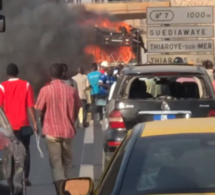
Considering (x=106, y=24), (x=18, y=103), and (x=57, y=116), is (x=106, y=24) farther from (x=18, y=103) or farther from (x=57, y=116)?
(x=57, y=116)

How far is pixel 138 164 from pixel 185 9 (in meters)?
19.2

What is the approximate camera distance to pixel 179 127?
5.14m

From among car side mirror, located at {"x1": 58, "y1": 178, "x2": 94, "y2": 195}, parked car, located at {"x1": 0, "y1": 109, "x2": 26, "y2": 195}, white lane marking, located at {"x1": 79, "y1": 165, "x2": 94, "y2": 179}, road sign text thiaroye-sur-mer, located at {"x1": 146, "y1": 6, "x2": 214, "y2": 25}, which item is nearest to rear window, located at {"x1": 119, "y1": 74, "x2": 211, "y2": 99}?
white lane marking, located at {"x1": 79, "y1": 165, "x2": 94, "y2": 179}

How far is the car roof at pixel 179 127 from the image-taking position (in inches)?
→ 196

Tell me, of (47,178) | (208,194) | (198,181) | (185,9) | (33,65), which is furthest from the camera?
(33,65)

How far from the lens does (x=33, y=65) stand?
2798cm

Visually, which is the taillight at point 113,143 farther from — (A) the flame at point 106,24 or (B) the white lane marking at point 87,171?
(A) the flame at point 106,24

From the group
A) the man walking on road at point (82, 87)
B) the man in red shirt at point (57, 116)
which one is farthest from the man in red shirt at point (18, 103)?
the man walking on road at point (82, 87)

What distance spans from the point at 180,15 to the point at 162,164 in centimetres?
1900

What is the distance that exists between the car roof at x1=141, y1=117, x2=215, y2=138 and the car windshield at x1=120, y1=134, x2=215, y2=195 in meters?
0.08

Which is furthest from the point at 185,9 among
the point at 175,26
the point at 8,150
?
the point at 8,150

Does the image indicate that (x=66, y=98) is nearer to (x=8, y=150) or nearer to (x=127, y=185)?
(x=8, y=150)

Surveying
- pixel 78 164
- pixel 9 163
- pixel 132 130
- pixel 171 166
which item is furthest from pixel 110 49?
pixel 171 166

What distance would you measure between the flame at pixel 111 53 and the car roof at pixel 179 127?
24.3 meters
